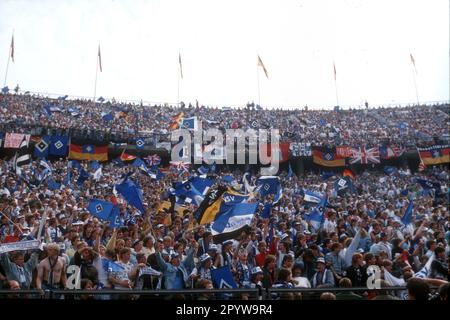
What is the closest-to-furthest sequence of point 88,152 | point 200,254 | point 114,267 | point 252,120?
point 114,267 < point 200,254 < point 88,152 < point 252,120

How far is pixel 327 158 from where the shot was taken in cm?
3681

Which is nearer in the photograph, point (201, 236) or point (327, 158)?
point (201, 236)

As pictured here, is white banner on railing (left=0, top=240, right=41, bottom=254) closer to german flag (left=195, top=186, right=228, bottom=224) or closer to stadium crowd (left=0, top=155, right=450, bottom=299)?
stadium crowd (left=0, top=155, right=450, bottom=299)

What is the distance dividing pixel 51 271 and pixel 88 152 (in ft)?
81.8

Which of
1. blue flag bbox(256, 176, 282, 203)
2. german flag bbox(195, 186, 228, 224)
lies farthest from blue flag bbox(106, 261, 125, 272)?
blue flag bbox(256, 176, 282, 203)

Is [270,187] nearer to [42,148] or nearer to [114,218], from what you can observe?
[114,218]

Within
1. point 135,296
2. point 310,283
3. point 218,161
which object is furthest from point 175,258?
point 218,161

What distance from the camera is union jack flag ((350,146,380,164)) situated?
35062mm

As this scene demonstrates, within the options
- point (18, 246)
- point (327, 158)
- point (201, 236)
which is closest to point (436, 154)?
point (327, 158)

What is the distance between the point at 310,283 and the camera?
687cm

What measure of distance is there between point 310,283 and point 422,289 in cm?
307

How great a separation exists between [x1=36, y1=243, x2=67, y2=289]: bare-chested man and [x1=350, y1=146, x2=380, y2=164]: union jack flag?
3243 centimetres

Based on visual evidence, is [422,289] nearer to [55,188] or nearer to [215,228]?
[215,228]

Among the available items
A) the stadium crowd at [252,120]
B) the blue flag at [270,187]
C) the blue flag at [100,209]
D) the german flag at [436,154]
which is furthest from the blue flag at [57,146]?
the german flag at [436,154]
